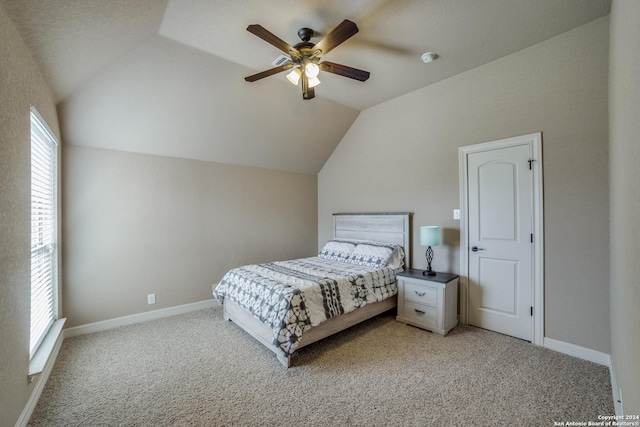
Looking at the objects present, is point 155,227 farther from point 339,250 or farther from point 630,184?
point 630,184

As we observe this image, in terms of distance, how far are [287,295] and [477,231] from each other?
88.8 inches

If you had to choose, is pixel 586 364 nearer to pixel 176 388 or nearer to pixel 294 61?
pixel 176 388

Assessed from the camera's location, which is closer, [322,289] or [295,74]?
[295,74]

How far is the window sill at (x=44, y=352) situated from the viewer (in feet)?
6.04

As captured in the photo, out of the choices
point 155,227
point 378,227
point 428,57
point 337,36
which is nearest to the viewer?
point 337,36

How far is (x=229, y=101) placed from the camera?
330cm

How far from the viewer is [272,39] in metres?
2.01

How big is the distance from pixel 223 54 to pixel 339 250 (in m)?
2.82

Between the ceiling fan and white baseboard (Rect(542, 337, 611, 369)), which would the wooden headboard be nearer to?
white baseboard (Rect(542, 337, 611, 369))

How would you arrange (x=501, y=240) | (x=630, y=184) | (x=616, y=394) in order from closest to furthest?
(x=630, y=184) < (x=616, y=394) < (x=501, y=240)

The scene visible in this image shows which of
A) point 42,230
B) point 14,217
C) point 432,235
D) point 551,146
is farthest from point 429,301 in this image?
point 42,230

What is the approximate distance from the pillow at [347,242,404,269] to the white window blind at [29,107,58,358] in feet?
10.4

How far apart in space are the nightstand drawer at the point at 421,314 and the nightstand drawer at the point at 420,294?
5 cm

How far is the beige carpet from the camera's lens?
178 cm
